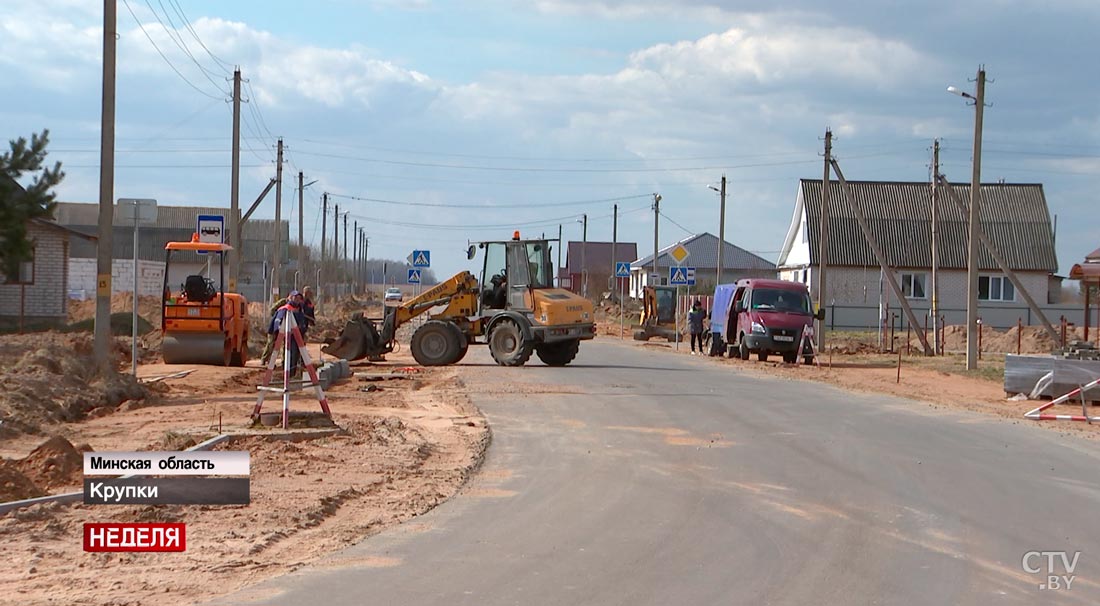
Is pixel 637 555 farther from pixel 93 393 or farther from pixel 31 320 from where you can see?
pixel 31 320

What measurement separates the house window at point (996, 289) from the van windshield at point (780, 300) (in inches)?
1163

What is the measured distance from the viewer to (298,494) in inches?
401

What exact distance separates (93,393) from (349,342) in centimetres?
1088

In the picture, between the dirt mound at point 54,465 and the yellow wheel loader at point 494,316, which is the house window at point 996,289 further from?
the dirt mound at point 54,465

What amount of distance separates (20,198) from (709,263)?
72025 millimetres

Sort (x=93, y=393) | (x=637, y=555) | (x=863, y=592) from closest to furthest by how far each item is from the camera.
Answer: (x=863, y=592)
(x=637, y=555)
(x=93, y=393)

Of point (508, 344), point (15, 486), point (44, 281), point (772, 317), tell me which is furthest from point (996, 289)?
point (15, 486)

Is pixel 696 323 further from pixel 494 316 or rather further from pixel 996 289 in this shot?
pixel 996 289

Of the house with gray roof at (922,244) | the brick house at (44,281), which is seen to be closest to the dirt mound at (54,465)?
the brick house at (44,281)

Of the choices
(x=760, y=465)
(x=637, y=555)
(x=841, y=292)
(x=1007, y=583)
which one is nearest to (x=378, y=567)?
(x=637, y=555)

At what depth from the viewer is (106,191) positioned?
859 inches

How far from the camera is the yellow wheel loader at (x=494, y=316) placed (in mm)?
28031

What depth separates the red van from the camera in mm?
32938

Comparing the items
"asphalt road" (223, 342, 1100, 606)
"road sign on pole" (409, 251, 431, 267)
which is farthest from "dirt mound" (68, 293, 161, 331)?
"asphalt road" (223, 342, 1100, 606)
